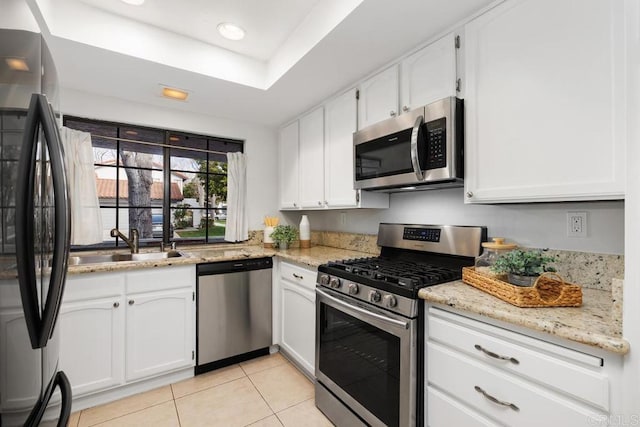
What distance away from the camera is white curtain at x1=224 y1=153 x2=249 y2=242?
3.09m

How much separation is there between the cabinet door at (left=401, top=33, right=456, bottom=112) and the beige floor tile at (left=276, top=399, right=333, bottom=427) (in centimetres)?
196

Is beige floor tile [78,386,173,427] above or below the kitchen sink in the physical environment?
below

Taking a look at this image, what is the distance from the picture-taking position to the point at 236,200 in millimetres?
3100

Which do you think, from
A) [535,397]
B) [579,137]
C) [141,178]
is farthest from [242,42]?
[535,397]

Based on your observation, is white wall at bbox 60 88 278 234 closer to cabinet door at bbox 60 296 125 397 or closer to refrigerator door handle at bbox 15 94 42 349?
cabinet door at bbox 60 296 125 397

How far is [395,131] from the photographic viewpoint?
183 centimetres

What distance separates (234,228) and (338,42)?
205cm

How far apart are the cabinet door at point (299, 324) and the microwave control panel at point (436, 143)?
3.99 ft

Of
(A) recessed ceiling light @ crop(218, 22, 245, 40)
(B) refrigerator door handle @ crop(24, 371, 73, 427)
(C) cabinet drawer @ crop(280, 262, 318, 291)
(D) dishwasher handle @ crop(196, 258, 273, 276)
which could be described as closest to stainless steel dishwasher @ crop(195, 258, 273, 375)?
(D) dishwasher handle @ crop(196, 258, 273, 276)

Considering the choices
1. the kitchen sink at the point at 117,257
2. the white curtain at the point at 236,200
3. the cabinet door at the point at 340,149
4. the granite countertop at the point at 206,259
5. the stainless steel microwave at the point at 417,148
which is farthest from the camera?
the white curtain at the point at 236,200

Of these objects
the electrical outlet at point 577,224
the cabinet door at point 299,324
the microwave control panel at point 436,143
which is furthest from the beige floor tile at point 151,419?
the electrical outlet at point 577,224

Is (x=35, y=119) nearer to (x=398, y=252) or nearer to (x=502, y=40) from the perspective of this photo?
(x=502, y=40)

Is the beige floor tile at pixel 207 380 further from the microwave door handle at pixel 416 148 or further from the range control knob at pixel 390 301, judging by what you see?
the microwave door handle at pixel 416 148

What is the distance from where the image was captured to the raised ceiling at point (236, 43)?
1.56 meters
